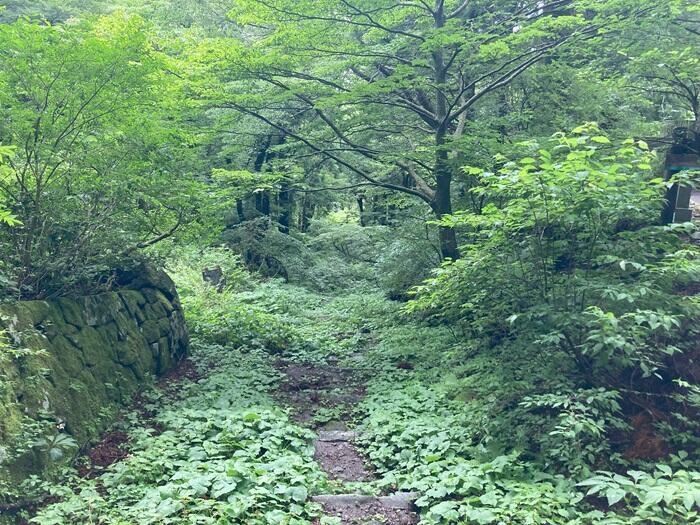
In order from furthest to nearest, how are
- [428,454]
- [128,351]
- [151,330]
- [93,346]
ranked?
1. [151,330]
2. [128,351]
3. [93,346]
4. [428,454]

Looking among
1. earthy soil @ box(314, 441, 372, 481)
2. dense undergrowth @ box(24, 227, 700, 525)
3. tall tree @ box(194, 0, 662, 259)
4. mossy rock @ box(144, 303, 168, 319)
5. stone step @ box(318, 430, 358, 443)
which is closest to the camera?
dense undergrowth @ box(24, 227, 700, 525)

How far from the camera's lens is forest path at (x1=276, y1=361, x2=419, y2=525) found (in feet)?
14.0

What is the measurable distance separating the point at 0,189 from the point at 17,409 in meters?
2.37

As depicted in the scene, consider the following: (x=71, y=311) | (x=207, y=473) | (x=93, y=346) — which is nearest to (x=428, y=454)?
(x=207, y=473)

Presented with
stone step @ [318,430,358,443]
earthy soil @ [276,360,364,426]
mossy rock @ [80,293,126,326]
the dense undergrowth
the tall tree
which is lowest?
earthy soil @ [276,360,364,426]

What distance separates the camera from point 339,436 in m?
6.06

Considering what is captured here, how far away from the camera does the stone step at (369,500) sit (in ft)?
14.3

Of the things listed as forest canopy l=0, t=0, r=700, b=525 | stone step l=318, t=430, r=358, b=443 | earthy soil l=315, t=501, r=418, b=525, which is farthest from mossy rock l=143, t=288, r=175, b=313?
earthy soil l=315, t=501, r=418, b=525

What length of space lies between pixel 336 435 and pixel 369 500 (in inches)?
65.6

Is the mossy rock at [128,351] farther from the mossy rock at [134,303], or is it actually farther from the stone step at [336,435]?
the stone step at [336,435]

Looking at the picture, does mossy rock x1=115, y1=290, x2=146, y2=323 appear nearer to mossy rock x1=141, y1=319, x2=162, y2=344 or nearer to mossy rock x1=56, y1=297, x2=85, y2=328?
mossy rock x1=141, y1=319, x2=162, y2=344

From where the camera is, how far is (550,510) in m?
3.79

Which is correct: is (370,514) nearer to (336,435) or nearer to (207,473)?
(207,473)

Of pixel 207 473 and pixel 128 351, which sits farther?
pixel 128 351
